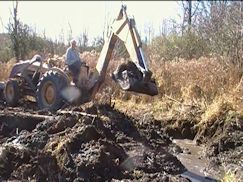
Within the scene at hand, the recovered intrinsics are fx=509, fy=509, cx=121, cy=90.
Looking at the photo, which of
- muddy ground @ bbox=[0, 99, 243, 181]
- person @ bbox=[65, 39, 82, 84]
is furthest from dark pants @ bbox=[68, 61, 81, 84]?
muddy ground @ bbox=[0, 99, 243, 181]

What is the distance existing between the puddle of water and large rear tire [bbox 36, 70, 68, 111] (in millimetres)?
3095

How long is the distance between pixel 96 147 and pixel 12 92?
596 centimetres

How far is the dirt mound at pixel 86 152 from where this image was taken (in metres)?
8.35

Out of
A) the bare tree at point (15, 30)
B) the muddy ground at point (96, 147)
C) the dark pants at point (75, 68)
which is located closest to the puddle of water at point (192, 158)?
the muddy ground at point (96, 147)

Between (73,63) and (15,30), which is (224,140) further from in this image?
(15,30)

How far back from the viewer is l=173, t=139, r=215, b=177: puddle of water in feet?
32.3

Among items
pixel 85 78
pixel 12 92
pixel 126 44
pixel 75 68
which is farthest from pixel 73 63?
pixel 12 92

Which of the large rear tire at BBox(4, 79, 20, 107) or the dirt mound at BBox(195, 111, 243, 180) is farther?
the large rear tire at BBox(4, 79, 20, 107)

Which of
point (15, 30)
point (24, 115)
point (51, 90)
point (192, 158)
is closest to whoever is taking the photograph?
point (192, 158)

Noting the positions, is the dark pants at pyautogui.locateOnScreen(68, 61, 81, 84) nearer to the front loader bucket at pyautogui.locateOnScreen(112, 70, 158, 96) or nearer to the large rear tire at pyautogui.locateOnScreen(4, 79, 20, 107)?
the front loader bucket at pyautogui.locateOnScreen(112, 70, 158, 96)

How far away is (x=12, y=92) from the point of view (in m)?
14.2

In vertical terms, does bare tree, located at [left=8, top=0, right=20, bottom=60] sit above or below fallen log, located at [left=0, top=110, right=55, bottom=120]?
above

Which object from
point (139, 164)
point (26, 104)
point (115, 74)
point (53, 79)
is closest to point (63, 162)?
point (139, 164)

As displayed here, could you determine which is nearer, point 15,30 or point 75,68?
point 75,68
